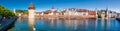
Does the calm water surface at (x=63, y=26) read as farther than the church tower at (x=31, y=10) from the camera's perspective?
No

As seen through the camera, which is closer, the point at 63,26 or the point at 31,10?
the point at 63,26

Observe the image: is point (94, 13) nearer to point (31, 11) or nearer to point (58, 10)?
point (58, 10)

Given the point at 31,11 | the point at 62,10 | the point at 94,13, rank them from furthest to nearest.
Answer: the point at 62,10 → the point at 94,13 → the point at 31,11

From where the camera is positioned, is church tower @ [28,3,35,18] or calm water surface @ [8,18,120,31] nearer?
calm water surface @ [8,18,120,31]

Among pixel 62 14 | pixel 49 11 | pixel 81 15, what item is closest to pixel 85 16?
pixel 81 15

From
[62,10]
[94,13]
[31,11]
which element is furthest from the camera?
[62,10]

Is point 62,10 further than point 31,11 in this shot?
Yes

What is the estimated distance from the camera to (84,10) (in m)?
157

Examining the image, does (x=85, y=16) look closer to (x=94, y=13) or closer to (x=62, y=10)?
(x=94, y=13)

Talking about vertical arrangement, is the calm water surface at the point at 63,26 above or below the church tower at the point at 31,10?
below

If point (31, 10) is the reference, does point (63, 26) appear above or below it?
below

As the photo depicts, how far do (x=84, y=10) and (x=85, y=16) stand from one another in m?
7.20

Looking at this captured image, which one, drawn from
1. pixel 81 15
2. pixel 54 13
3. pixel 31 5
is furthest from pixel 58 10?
pixel 31 5

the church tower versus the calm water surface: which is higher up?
the church tower
